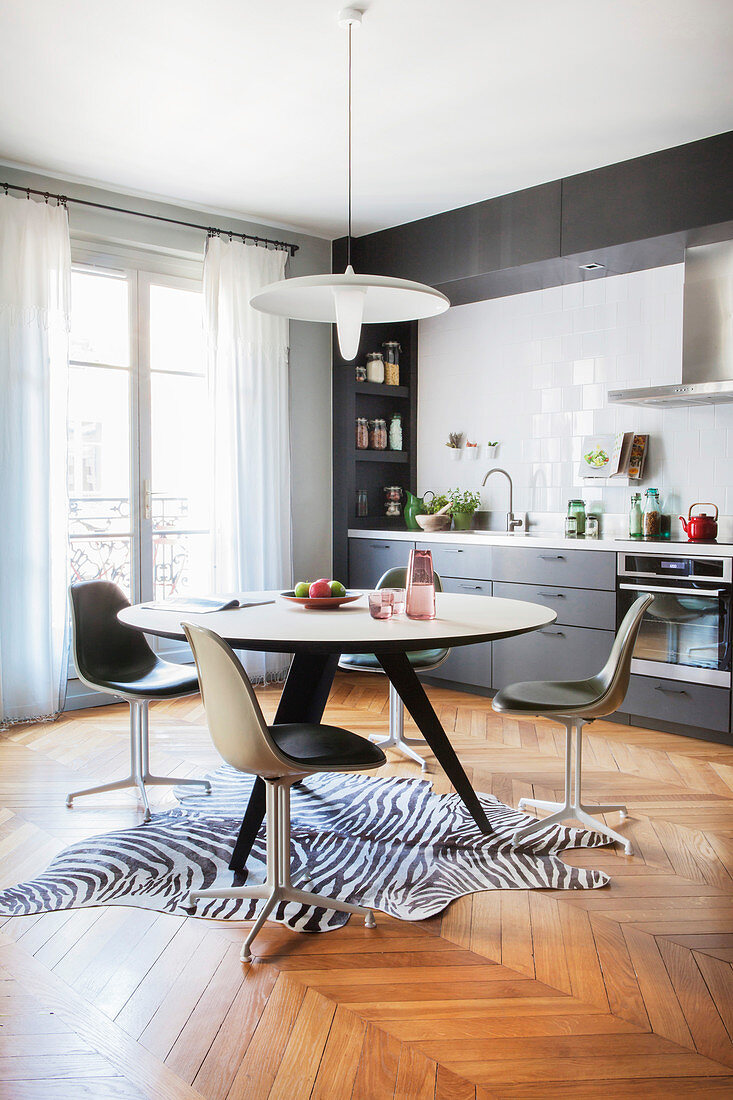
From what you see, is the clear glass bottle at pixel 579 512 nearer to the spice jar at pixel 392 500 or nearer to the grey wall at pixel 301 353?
the spice jar at pixel 392 500

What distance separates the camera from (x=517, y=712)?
2.75m

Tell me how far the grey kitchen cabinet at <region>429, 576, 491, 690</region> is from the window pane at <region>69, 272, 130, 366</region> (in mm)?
2200

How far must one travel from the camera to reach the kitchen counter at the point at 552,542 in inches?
155

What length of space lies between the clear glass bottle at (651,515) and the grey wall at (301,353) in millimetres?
2039

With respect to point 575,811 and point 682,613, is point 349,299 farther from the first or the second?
point 682,613

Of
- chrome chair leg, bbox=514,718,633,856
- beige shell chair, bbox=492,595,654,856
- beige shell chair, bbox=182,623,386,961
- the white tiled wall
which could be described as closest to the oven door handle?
the white tiled wall

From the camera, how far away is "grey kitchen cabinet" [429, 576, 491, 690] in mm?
4805

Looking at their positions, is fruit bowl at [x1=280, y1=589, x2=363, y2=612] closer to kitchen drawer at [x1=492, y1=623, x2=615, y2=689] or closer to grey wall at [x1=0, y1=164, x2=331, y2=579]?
kitchen drawer at [x1=492, y1=623, x2=615, y2=689]

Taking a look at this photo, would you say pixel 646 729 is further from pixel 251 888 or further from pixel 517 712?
pixel 251 888

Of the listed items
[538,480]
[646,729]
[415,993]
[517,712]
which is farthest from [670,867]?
[538,480]

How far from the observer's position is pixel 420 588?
9.07 ft

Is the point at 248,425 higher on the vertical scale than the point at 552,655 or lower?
higher

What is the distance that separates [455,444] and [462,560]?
3.20 feet

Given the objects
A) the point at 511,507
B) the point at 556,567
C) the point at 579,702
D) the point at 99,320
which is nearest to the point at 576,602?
the point at 556,567
